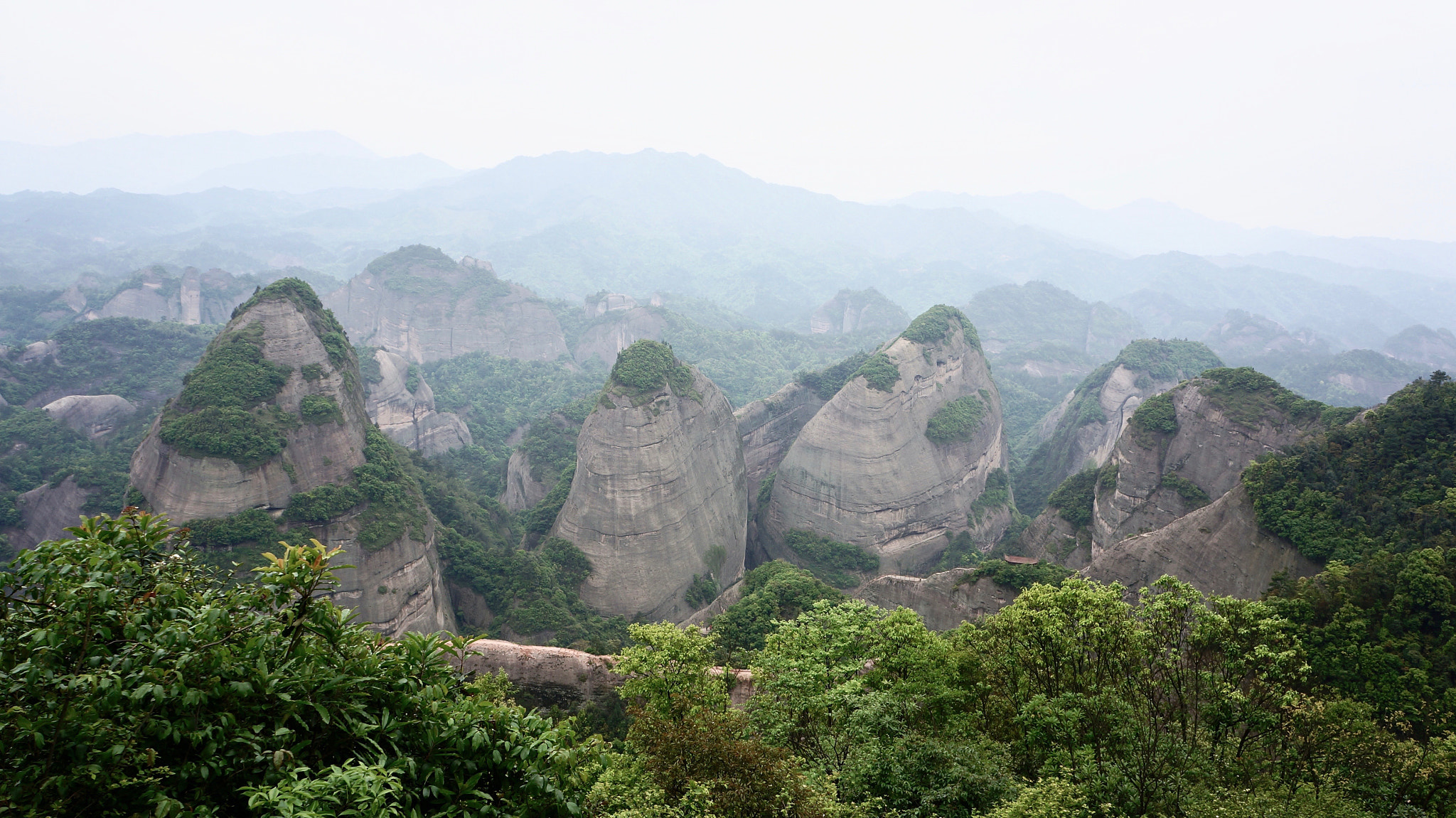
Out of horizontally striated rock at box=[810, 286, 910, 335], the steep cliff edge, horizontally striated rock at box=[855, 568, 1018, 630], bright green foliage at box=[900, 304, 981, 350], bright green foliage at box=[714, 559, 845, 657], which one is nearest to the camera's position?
the steep cliff edge

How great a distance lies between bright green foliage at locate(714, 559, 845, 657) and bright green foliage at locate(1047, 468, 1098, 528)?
15.8 metres

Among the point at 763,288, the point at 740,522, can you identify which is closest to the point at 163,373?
the point at 740,522

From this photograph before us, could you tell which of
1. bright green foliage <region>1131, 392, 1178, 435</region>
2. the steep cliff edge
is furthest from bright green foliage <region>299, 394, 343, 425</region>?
bright green foliage <region>1131, 392, 1178, 435</region>

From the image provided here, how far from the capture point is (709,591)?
35.8 meters

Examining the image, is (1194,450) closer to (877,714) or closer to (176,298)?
(877,714)

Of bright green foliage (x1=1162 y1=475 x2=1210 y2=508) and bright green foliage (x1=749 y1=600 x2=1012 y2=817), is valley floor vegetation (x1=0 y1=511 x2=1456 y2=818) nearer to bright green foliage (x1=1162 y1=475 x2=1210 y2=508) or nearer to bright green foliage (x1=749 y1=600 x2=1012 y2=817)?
bright green foliage (x1=749 y1=600 x2=1012 y2=817)

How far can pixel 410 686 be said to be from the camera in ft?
19.5

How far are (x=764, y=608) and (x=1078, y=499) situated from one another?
20.6 meters

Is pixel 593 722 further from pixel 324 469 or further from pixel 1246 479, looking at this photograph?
pixel 1246 479

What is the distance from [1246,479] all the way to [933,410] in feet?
76.0

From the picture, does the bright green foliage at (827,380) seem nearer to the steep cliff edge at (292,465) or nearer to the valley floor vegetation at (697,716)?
the steep cliff edge at (292,465)

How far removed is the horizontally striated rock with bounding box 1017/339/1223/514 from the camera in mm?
53938

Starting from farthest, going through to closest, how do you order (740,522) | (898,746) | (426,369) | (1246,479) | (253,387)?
(426,369) < (740,522) < (253,387) < (1246,479) < (898,746)

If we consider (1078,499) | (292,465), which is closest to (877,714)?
(292,465)
